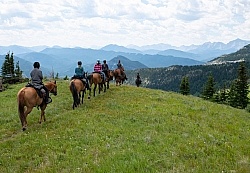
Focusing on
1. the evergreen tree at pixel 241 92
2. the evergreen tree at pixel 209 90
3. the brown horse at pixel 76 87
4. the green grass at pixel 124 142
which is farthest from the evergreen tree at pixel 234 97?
the brown horse at pixel 76 87

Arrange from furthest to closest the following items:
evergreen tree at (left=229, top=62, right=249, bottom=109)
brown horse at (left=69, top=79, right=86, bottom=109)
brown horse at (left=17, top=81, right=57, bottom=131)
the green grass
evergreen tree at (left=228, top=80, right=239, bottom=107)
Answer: evergreen tree at (left=228, top=80, right=239, bottom=107)
evergreen tree at (left=229, top=62, right=249, bottom=109)
brown horse at (left=69, top=79, right=86, bottom=109)
brown horse at (left=17, top=81, right=57, bottom=131)
the green grass

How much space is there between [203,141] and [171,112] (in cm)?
724

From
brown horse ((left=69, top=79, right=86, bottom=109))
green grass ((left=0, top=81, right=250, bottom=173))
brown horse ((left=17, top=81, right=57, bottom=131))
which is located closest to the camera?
green grass ((left=0, top=81, right=250, bottom=173))

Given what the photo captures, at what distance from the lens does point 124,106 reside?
23656 mm

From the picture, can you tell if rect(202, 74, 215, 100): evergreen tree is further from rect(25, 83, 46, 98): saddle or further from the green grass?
rect(25, 83, 46, 98): saddle

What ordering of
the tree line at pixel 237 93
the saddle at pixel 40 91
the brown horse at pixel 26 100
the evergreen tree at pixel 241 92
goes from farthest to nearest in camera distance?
the evergreen tree at pixel 241 92, the tree line at pixel 237 93, the saddle at pixel 40 91, the brown horse at pixel 26 100

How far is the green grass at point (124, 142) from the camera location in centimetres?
1112

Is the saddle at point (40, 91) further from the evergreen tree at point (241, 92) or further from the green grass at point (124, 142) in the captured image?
the evergreen tree at point (241, 92)

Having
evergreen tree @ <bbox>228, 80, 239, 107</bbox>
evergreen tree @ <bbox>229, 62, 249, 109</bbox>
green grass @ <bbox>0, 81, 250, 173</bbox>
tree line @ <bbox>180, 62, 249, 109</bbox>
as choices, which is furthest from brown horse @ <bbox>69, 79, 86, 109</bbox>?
evergreen tree @ <bbox>228, 80, 239, 107</bbox>

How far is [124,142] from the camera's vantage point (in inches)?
535

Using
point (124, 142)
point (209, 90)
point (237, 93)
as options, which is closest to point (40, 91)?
point (124, 142)

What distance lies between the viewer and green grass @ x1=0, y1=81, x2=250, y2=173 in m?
11.1

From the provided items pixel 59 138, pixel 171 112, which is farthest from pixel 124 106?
pixel 59 138

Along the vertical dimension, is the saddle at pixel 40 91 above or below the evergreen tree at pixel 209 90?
above
